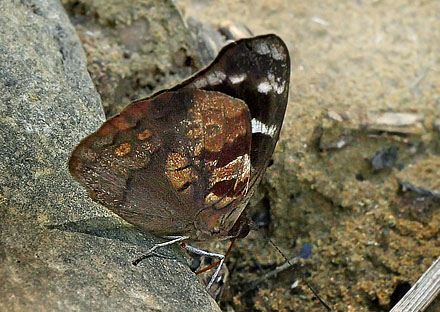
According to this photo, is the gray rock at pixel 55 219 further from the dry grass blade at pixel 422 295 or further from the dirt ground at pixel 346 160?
the dry grass blade at pixel 422 295

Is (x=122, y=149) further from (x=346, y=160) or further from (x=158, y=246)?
(x=346, y=160)

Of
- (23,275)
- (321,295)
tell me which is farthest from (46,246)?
(321,295)

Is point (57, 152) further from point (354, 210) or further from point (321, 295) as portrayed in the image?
point (354, 210)

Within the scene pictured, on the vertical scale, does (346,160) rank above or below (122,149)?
below

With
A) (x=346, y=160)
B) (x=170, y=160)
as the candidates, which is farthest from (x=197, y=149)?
(x=346, y=160)

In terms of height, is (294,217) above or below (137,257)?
below

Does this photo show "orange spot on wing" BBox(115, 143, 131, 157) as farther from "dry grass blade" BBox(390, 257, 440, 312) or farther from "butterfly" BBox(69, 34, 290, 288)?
"dry grass blade" BBox(390, 257, 440, 312)
